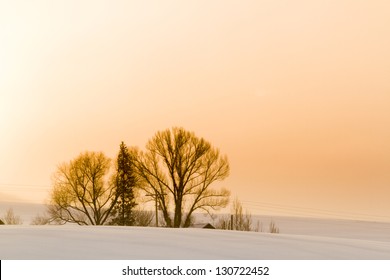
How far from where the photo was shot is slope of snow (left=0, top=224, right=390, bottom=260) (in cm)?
984

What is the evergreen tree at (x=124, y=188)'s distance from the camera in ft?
A: 215

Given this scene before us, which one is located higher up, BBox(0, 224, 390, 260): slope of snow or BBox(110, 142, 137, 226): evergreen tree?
BBox(110, 142, 137, 226): evergreen tree

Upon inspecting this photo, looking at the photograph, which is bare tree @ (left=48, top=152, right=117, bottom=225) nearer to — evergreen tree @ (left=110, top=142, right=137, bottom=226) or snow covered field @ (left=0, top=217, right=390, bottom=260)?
evergreen tree @ (left=110, top=142, right=137, bottom=226)

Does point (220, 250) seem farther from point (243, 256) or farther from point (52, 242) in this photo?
point (52, 242)

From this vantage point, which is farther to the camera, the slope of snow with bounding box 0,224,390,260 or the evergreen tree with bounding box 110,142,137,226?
the evergreen tree with bounding box 110,142,137,226

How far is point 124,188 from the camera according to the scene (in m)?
66.1

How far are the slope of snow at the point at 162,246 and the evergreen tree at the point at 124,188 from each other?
52.1m

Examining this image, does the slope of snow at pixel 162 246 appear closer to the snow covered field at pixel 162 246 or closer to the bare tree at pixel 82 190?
the snow covered field at pixel 162 246

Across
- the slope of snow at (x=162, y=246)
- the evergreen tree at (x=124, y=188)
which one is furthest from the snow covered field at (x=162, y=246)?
the evergreen tree at (x=124, y=188)

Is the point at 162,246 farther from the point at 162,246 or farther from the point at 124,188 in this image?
the point at 124,188

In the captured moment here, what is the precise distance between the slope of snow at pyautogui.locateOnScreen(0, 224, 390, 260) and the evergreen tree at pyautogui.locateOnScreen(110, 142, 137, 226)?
52148 millimetres

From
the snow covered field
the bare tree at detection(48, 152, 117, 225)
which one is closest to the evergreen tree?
the bare tree at detection(48, 152, 117, 225)

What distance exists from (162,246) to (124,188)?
55.9 metres
